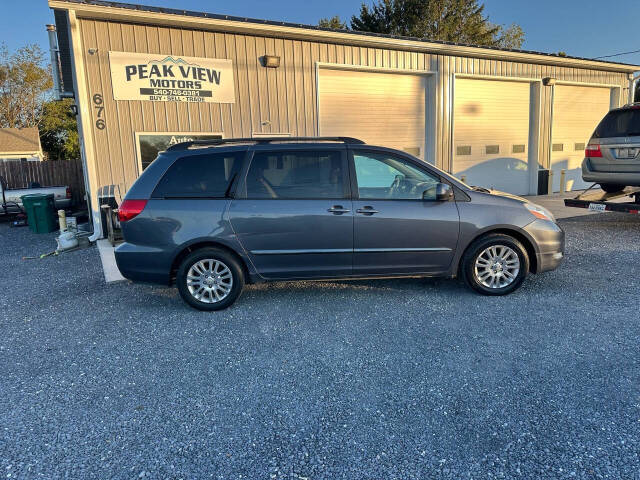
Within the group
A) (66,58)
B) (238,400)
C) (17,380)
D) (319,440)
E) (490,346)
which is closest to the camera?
(319,440)

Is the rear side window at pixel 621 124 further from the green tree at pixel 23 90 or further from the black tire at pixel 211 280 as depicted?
the green tree at pixel 23 90

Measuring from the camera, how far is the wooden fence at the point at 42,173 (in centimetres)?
1408

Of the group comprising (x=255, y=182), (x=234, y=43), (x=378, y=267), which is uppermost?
(x=234, y=43)

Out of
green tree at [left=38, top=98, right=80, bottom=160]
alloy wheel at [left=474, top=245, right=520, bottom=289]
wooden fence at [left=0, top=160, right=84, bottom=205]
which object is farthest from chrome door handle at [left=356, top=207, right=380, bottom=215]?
green tree at [left=38, top=98, right=80, bottom=160]

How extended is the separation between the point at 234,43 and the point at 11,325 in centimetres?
732

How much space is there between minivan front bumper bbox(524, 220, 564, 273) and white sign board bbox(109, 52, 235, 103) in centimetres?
714

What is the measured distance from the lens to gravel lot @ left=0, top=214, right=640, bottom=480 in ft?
7.46

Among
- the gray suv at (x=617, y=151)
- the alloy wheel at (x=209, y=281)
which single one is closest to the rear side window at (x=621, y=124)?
the gray suv at (x=617, y=151)

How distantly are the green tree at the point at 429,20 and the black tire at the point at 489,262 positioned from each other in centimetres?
2910

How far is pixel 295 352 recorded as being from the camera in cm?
353

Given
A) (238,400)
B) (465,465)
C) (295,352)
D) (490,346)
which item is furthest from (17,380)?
(490,346)

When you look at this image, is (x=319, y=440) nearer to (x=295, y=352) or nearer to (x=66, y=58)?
(x=295, y=352)

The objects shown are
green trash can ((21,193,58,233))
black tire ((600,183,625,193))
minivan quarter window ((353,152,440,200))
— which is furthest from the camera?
green trash can ((21,193,58,233))

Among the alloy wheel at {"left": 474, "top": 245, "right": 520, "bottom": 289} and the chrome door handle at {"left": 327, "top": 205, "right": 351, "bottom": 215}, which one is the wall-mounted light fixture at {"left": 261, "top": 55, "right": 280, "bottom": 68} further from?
the alloy wheel at {"left": 474, "top": 245, "right": 520, "bottom": 289}
